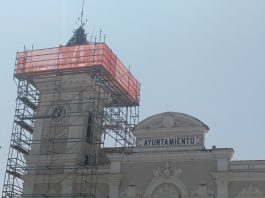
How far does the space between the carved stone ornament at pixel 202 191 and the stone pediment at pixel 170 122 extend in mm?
3293

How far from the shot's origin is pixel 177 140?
1334 inches

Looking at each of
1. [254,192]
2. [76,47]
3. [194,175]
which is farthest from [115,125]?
[254,192]

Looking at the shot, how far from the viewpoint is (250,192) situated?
31531mm

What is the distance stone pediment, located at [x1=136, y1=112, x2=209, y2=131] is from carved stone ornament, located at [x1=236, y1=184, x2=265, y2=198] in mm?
4159

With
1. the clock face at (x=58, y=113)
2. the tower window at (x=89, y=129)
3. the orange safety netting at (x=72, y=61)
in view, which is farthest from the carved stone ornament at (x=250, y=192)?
the clock face at (x=58, y=113)

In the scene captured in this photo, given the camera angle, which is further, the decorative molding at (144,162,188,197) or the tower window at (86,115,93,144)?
the tower window at (86,115,93,144)

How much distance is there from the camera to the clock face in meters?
38.0

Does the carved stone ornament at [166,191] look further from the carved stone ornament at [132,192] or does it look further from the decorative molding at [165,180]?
the carved stone ornament at [132,192]

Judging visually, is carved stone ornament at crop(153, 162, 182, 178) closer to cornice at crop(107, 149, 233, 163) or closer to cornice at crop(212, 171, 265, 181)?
cornice at crop(107, 149, 233, 163)

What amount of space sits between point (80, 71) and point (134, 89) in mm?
6613

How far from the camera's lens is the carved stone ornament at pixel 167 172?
109 ft

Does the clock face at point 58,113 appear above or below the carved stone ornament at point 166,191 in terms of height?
above

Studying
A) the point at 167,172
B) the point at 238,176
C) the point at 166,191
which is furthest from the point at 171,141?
the point at 238,176

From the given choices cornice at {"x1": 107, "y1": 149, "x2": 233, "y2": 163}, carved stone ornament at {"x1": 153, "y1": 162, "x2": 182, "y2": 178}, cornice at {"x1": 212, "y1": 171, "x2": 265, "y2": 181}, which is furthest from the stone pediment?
cornice at {"x1": 212, "y1": 171, "x2": 265, "y2": 181}
